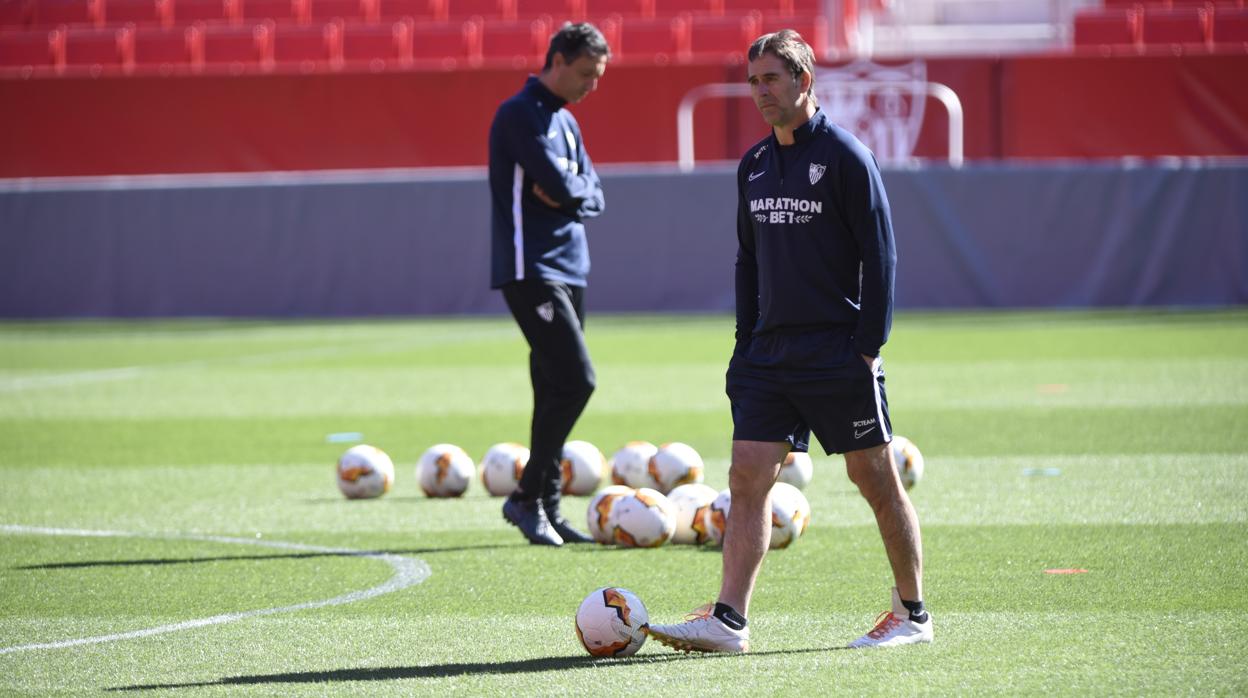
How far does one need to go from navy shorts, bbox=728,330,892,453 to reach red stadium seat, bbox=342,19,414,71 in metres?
24.5

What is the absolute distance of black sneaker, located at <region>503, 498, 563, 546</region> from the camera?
8.08 meters

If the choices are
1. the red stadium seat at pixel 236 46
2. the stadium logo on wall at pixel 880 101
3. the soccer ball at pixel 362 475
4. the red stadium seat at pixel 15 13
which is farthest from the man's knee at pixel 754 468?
the red stadium seat at pixel 15 13

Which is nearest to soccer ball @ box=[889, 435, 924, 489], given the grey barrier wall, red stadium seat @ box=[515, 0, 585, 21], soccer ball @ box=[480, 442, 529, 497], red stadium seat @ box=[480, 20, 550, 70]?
soccer ball @ box=[480, 442, 529, 497]

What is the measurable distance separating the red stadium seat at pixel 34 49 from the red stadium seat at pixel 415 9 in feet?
18.7

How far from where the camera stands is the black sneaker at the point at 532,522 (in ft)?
26.5

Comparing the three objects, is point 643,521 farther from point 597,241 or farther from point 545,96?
point 597,241

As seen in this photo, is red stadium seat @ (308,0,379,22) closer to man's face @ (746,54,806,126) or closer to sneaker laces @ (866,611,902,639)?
man's face @ (746,54,806,126)

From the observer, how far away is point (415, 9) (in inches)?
1233

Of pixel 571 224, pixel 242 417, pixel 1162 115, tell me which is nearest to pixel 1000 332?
pixel 1162 115

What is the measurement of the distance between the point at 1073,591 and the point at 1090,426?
5796 mm

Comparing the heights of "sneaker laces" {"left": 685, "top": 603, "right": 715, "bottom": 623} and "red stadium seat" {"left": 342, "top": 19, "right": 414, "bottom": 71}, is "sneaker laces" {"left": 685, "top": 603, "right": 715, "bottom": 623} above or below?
below

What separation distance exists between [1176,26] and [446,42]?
484 inches

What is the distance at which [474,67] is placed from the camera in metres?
27.7

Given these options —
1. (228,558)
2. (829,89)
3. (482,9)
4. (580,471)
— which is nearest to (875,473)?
(228,558)
